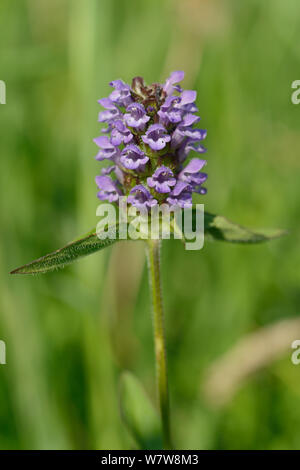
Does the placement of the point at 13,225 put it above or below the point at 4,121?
below

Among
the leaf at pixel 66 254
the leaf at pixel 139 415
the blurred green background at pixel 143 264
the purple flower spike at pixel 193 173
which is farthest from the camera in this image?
the blurred green background at pixel 143 264

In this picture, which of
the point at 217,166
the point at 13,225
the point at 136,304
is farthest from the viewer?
the point at 217,166

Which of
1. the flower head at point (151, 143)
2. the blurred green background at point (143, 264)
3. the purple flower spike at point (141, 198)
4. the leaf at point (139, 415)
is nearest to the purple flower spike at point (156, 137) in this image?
the flower head at point (151, 143)

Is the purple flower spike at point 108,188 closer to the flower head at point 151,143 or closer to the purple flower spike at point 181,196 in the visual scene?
the flower head at point 151,143

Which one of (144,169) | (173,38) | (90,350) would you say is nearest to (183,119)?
(144,169)

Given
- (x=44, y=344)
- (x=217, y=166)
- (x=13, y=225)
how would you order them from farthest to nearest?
(x=217, y=166)
(x=13, y=225)
(x=44, y=344)

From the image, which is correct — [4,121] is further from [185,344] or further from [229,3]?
[229,3]

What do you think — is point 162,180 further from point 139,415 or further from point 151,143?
point 139,415
